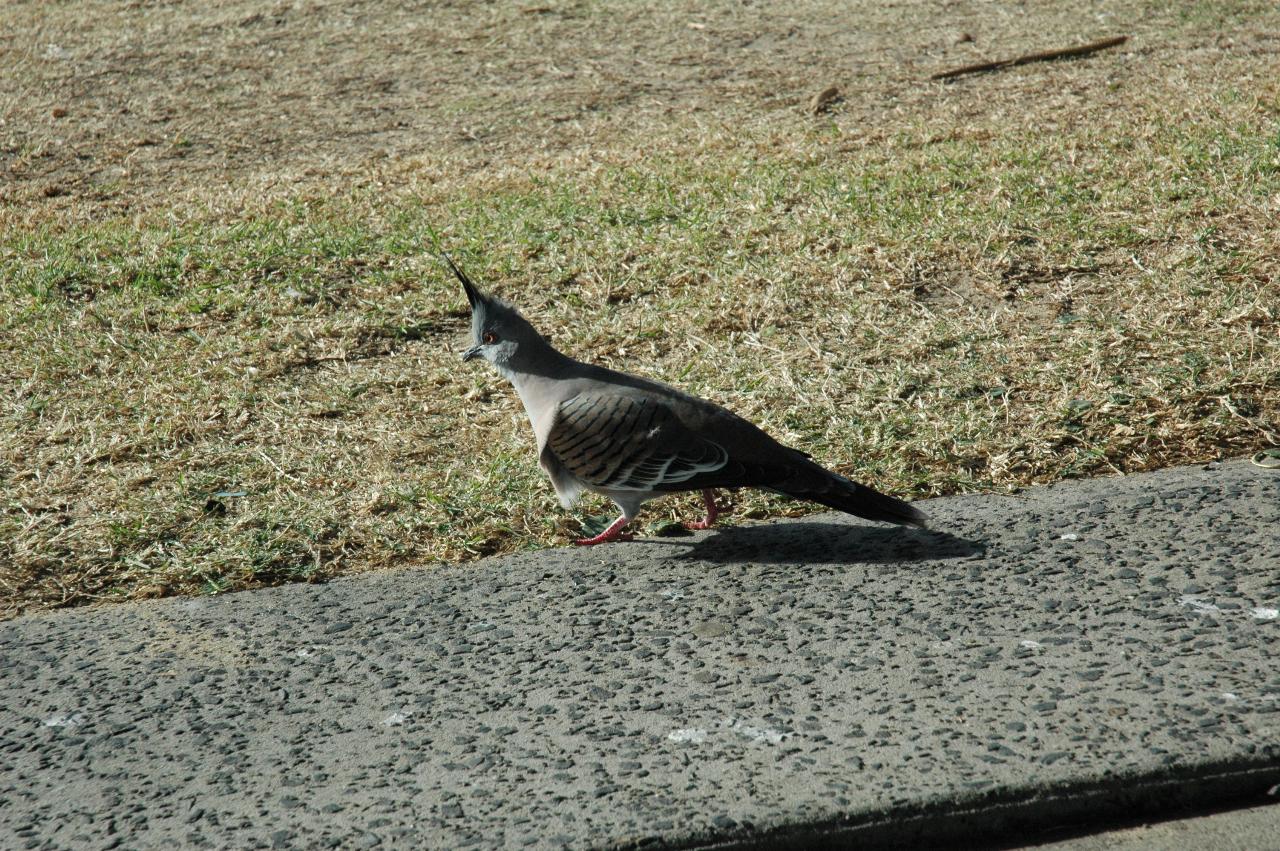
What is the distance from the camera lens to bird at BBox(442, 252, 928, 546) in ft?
12.4

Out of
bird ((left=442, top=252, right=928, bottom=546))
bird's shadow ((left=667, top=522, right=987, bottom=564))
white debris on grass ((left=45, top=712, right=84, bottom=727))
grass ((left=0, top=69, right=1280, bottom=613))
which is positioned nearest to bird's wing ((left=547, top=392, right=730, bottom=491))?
bird ((left=442, top=252, right=928, bottom=546))

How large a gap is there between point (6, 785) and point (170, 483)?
1.76 meters

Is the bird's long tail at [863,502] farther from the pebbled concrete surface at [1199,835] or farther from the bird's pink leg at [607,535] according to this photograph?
the pebbled concrete surface at [1199,835]

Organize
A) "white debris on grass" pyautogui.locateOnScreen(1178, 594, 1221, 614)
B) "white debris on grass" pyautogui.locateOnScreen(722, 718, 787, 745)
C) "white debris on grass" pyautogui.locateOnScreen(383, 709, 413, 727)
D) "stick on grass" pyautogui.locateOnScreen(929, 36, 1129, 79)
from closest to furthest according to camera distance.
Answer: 1. "white debris on grass" pyautogui.locateOnScreen(722, 718, 787, 745)
2. "white debris on grass" pyautogui.locateOnScreen(383, 709, 413, 727)
3. "white debris on grass" pyautogui.locateOnScreen(1178, 594, 1221, 614)
4. "stick on grass" pyautogui.locateOnScreen(929, 36, 1129, 79)

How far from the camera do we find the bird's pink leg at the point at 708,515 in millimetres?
4113

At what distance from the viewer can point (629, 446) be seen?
12.5 feet

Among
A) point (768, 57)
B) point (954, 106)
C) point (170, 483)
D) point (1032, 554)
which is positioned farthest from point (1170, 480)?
point (768, 57)

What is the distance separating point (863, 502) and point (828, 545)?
0.71 feet

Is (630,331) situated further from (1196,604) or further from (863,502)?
(1196,604)

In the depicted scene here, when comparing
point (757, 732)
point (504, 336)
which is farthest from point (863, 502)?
point (504, 336)

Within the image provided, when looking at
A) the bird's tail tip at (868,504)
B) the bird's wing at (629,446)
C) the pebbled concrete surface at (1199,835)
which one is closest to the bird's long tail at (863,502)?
the bird's tail tip at (868,504)

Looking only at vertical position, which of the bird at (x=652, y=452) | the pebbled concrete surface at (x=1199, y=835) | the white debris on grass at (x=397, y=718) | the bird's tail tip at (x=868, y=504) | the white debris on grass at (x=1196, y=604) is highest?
the bird at (x=652, y=452)

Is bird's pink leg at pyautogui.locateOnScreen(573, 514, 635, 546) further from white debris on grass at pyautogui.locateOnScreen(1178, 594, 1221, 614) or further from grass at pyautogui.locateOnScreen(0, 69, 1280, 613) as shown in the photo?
white debris on grass at pyautogui.locateOnScreen(1178, 594, 1221, 614)

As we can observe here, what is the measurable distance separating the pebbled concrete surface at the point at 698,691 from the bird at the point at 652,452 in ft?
0.58
